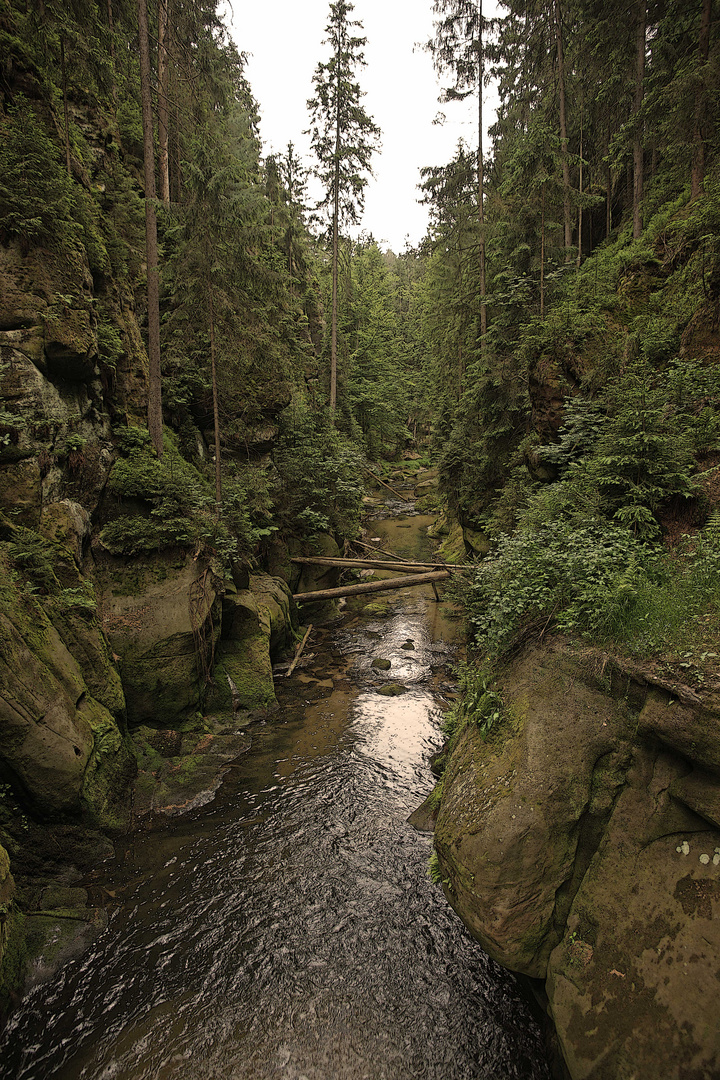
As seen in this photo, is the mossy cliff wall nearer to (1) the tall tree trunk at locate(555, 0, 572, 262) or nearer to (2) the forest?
(2) the forest

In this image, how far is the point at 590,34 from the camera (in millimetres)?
15336

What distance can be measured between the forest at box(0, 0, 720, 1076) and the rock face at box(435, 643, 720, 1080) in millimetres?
368

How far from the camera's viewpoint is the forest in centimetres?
667

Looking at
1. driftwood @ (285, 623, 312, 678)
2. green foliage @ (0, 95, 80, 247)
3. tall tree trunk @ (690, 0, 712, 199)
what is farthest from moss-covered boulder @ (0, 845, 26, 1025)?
tall tree trunk @ (690, 0, 712, 199)

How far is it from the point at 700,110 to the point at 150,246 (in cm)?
1326

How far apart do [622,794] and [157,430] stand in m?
11.9

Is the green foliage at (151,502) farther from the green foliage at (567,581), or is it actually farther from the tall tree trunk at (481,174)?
the tall tree trunk at (481,174)

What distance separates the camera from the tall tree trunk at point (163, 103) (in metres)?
14.0

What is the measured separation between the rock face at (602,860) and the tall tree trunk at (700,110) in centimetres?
1270

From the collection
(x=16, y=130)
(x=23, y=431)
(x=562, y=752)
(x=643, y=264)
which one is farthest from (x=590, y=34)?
(x=562, y=752)

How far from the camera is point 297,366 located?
1862 centimetres

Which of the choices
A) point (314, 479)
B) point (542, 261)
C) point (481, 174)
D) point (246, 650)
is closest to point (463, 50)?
point (481, 174)

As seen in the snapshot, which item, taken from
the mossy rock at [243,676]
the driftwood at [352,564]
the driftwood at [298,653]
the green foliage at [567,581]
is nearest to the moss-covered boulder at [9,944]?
the mossy rock at [243,676]

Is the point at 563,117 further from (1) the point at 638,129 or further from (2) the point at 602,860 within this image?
(2) the point at 602,860
